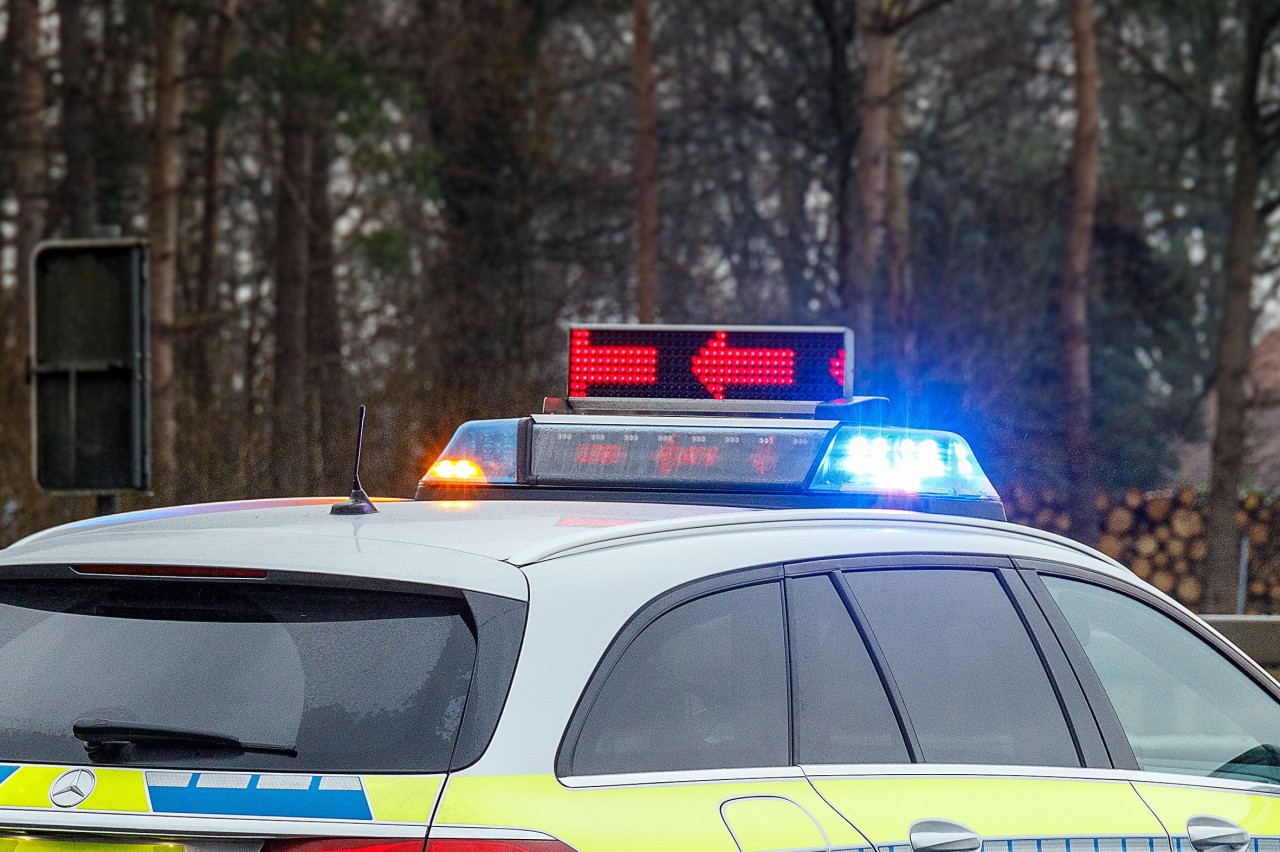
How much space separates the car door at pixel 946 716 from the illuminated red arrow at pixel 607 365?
7.92ft

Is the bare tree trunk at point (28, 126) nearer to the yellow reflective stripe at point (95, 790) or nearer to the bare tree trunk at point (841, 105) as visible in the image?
the bare tree trunk at point (841, 105)

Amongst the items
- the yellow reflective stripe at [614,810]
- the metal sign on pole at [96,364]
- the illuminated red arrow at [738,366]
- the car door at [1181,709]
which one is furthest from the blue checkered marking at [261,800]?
the metal sign on pole at [96,364]

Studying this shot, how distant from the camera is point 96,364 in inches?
320

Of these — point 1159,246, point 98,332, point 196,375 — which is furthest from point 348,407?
point 1159,246

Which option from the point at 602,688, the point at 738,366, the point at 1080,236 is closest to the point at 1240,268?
the point at 1080,236

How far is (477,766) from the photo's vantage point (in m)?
2.75

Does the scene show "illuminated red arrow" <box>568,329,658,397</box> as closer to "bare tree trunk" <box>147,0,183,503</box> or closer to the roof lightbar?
the roof lightbar

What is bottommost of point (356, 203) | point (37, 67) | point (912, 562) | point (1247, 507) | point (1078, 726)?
point (1247, 507)

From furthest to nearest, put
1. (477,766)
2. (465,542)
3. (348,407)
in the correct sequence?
(348,407)
(465,542)
(477,766)

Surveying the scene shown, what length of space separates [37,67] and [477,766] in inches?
1018

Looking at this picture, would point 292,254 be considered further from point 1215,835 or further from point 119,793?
point 119,793

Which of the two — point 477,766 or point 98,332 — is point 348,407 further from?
point 477,766

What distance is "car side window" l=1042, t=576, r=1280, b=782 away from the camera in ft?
13.1

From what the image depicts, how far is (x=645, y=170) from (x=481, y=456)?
22.2m
